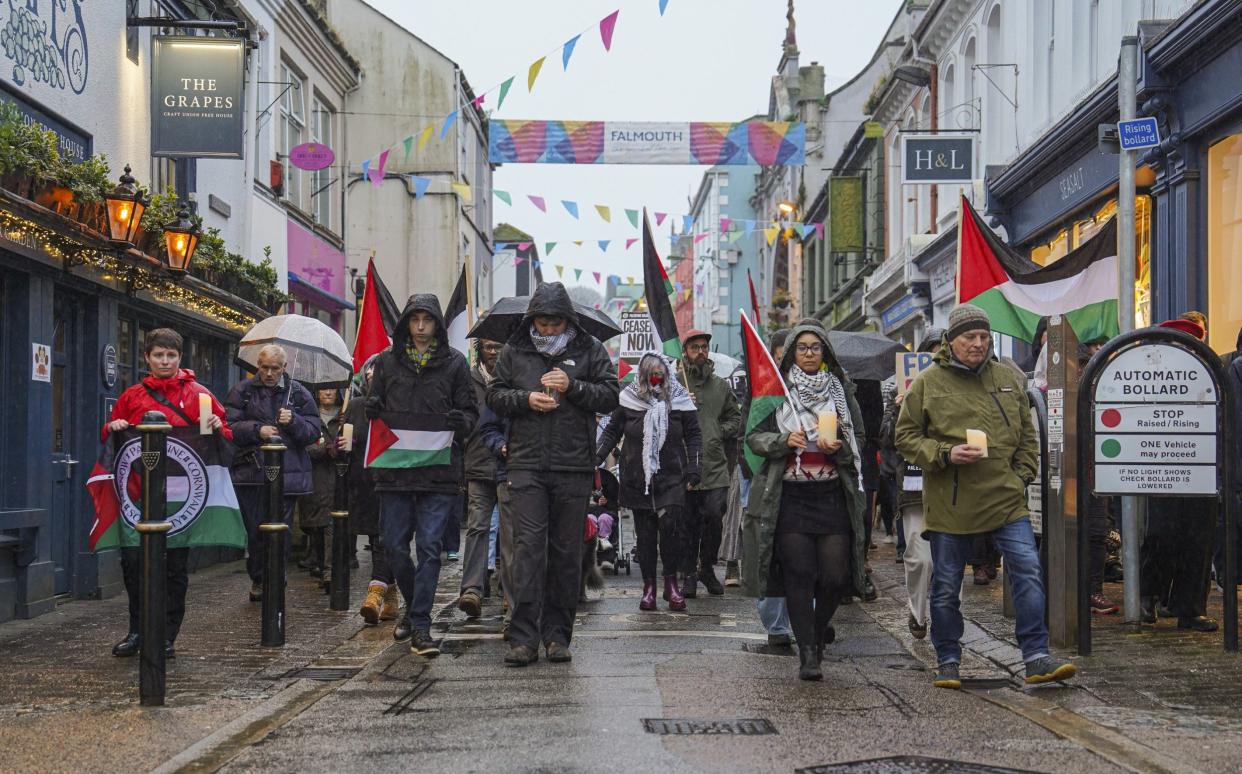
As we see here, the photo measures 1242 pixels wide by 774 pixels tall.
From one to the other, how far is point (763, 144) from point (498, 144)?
4.58 meters

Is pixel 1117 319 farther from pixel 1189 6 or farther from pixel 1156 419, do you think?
pixel 1189 6

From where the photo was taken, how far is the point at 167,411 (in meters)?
7.88

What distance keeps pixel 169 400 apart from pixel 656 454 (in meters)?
3.80

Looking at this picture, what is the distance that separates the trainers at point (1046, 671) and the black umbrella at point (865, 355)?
5040 mm

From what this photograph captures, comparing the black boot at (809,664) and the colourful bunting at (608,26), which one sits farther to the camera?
the colourful bunting at (608,26)

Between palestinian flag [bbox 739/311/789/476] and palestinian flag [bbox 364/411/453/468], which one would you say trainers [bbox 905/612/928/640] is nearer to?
palestinian flag [bbox 739/311/789/476]

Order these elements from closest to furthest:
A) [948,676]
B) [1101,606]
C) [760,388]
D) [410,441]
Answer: [948,676] < [760,388] < [410,441] < [1101,606]

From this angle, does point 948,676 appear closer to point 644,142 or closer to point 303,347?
point 303,347

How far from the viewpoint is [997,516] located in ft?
22.9

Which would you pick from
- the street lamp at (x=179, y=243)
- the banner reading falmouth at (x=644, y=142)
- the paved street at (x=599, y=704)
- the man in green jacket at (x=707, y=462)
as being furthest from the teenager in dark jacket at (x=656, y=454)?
the banner reading falmouth at (x=644, y=142)

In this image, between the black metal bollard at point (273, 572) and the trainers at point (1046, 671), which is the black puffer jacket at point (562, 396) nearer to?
the black metal bollard at point (273, 572)

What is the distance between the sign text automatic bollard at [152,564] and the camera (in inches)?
250

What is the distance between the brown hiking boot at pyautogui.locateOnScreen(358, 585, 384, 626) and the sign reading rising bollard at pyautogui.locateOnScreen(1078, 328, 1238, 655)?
4399 mm

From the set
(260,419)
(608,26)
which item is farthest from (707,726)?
(608,26)
